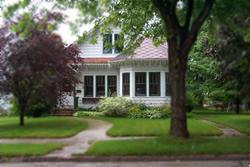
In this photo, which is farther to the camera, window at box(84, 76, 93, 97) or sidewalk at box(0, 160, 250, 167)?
window at box(84, 76, 93, 97)

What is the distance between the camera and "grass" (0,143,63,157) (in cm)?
1493

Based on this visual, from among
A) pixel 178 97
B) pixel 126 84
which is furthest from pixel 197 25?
pixel 126 84

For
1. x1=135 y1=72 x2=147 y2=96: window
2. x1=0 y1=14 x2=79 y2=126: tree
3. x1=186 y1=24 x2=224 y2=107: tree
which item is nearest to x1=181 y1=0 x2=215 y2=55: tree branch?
x1=0 y1=14 x2=79 y2=126: tree

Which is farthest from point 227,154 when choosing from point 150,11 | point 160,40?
point 160,40

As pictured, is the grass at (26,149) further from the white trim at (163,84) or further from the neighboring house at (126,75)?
the white trim at (163,84)

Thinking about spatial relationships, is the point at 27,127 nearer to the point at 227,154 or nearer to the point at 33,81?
the point at 33,81

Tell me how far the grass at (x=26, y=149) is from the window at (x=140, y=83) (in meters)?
17.2

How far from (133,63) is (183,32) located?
16.6 meters

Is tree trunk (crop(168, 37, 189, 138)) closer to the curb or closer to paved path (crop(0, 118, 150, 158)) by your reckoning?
paved path (crop(0, 118, 150, 158))

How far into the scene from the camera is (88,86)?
122ft

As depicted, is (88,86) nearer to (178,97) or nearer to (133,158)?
(178,97)

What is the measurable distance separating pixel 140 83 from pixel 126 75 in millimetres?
1330

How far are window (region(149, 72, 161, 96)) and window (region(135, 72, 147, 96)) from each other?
0.41 metres

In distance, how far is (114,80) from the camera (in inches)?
1460
